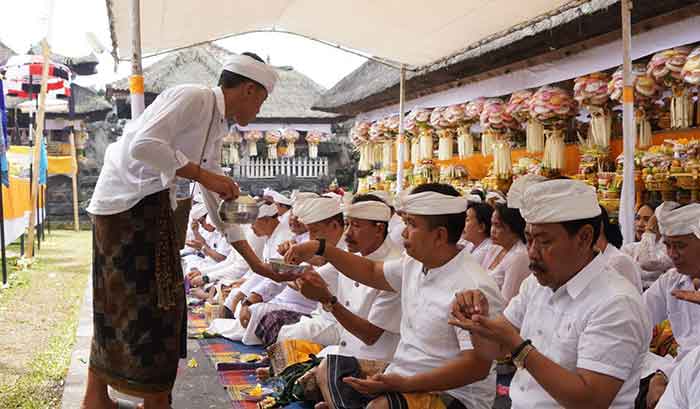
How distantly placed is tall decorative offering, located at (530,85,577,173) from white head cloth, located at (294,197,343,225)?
2.88m

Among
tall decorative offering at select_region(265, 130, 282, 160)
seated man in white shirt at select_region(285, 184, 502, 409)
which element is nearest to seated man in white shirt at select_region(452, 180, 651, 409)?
seated man in white shirt at select_region(285, 184, 502, 409)

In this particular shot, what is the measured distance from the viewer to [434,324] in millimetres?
3043

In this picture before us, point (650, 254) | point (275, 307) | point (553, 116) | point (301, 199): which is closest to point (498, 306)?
point (650, 254)

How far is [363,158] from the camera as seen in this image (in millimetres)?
13148

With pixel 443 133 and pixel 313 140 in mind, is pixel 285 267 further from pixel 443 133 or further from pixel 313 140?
pixel 313 140

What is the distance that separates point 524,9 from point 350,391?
388 cm

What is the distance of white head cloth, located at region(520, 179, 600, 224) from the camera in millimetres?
2432

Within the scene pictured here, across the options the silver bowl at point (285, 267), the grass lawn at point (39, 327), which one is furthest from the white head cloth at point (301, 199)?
the grass lawn at point (39, 327)

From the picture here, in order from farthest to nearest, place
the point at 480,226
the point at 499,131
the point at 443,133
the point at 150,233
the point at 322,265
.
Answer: the point at 443,133, the point at 499,131, the point at 480,226, the point at 322,265, the point at 150,233

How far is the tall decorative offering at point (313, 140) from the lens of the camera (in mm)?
20531

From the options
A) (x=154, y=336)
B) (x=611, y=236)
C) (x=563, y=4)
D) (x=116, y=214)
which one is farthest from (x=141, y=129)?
(x=563, y=4)

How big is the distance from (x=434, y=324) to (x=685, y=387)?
43.7 inches

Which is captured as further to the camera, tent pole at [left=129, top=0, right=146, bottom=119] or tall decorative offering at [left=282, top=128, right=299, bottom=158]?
tall decorative offering at [left=282, top=128, right=299, bottom=158]

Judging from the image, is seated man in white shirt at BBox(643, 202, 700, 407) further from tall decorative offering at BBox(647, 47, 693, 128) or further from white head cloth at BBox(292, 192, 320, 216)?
white head cloth at BBox(292, 192, 320, 216)
